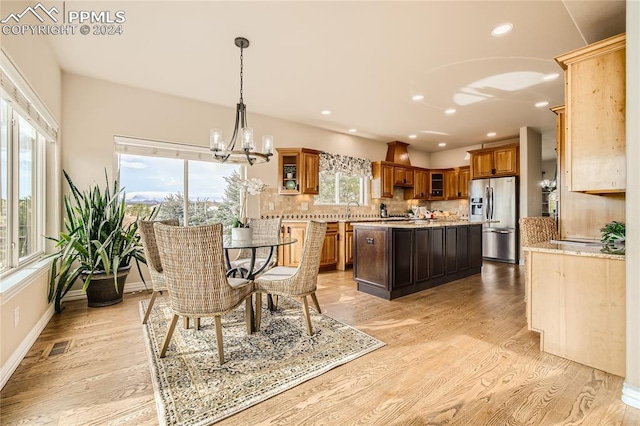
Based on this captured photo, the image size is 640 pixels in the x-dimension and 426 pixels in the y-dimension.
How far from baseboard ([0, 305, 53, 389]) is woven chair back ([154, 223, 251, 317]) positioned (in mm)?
1017

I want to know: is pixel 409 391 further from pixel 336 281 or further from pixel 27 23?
pixel 27 23

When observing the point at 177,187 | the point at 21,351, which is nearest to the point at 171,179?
the point at 177,187

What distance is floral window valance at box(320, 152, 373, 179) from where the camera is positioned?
5793 millimetres

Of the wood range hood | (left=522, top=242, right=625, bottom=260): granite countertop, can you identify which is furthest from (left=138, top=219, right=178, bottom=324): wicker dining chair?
the wood range hood

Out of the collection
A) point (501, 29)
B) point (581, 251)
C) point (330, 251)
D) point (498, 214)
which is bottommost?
point (330, 251)

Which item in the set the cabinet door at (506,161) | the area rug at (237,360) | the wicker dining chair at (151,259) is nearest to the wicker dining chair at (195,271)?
the area rug at (237,360)

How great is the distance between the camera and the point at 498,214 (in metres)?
6.14

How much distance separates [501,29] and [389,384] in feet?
9.77

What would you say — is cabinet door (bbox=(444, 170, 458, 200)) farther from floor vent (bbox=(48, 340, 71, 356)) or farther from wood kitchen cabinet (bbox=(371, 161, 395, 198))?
floor vent (bbox=(48, 340, 71, 356))

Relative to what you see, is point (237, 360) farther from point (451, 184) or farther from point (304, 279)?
point (451, 184)

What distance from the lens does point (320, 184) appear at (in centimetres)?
600

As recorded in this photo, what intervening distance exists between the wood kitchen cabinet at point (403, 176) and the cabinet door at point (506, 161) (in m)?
1.78
